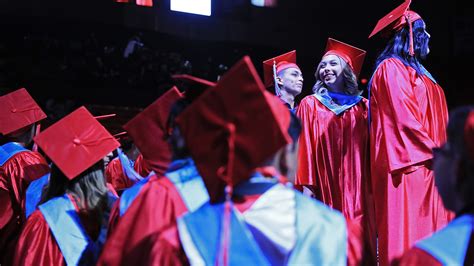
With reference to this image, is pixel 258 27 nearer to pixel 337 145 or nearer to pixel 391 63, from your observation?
pixel 337 145

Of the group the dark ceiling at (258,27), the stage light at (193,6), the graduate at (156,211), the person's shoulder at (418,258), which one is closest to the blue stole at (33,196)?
the graduate at (156,211)

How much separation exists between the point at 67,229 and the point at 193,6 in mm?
6200

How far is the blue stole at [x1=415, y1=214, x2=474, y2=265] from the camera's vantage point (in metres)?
1.67

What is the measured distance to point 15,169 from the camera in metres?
4.45

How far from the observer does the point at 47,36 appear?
753 cm

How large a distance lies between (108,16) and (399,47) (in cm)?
512

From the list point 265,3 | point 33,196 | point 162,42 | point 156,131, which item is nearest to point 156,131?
point 156,131

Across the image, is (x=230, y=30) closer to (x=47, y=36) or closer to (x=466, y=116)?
(x=47, y=36)

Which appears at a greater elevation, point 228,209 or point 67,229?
point 228,209

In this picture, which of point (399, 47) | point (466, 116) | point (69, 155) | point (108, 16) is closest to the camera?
point (466, 116)

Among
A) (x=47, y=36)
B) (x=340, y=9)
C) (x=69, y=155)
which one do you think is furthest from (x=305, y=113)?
(x=340, y=9)

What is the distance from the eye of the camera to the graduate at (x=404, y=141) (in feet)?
11.9

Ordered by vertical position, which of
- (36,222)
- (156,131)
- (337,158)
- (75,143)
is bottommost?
(337,158)

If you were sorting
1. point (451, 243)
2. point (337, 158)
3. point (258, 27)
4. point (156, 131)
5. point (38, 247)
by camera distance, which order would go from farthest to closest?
point (258, 27) → point (337, 158) → point (156, 131) → point (38, 247) → point (451, 243)
